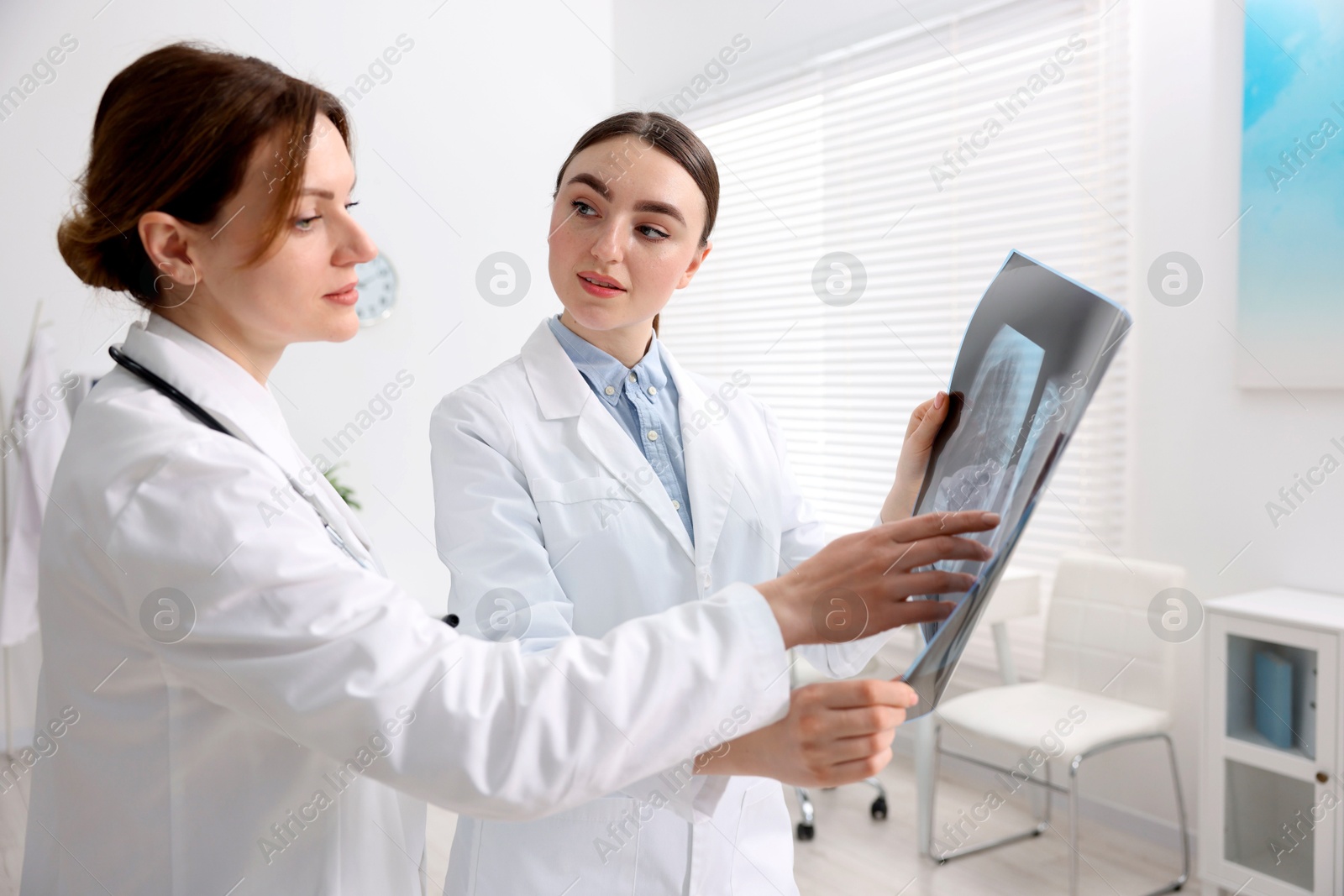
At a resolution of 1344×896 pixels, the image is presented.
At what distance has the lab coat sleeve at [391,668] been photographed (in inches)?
26.5

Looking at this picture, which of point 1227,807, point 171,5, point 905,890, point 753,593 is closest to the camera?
point 753,593

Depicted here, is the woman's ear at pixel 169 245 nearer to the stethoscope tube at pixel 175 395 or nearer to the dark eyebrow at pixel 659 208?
the stethoscope tube at pixel 175 395

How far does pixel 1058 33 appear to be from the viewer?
3.23 metres

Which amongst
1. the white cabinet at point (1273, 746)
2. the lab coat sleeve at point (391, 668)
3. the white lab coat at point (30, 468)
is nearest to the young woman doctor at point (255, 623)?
the lab coat sleeve at point (391, 668)

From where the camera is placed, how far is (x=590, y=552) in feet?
4.06

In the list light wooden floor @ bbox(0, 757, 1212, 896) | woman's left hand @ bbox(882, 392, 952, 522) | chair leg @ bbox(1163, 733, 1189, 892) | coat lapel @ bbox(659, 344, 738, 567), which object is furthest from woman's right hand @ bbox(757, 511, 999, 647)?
chair leg @ bbox(1163, 733, 1189, 892)

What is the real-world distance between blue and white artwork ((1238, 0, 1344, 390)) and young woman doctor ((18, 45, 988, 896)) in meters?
2.50

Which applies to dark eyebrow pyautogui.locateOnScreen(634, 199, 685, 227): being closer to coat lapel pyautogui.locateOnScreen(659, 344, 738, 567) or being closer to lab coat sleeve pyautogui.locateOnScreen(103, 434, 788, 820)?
coat lapel pyautogui.locateOnScreen(659, 344, 738, 567)

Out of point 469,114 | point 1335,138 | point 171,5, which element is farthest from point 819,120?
point 171,5

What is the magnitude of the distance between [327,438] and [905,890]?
2773 millimetres

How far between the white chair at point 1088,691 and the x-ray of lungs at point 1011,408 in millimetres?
1979

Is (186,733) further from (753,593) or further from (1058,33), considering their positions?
(1058,33)

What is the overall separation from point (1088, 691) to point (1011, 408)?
98.7 inches

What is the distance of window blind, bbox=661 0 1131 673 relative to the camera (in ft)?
10.4
